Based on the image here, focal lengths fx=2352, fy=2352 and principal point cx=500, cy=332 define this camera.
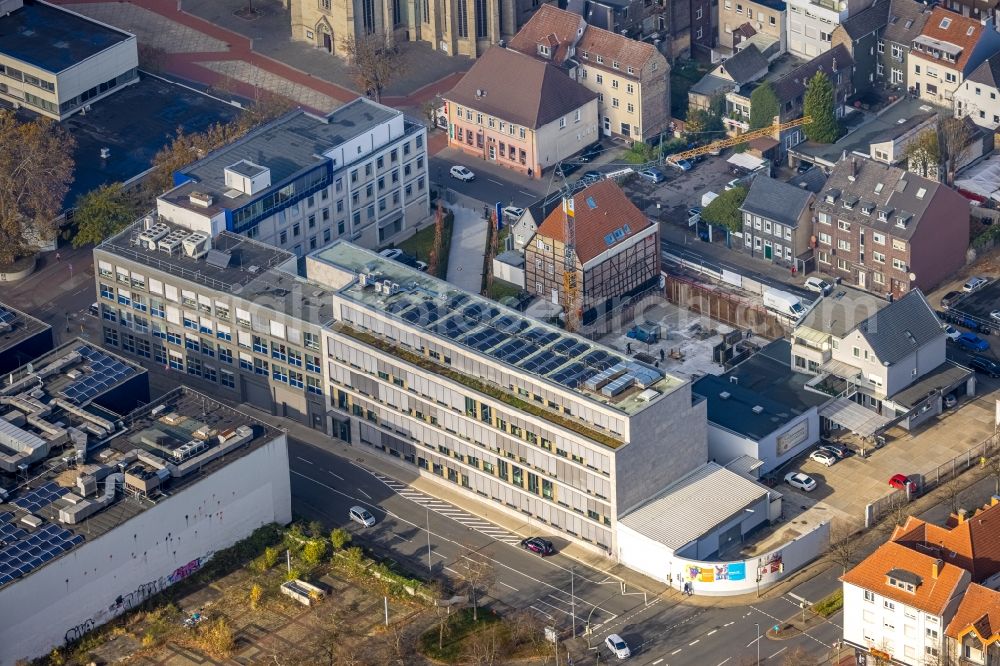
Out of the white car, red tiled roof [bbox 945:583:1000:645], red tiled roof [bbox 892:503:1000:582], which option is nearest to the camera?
red tiled roof [bbox 945:583:1000:645]

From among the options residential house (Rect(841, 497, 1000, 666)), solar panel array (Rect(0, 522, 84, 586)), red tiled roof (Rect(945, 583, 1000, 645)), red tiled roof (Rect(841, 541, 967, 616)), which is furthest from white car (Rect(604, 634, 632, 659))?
solar panel array (Rect(0, 522, 84, 586))

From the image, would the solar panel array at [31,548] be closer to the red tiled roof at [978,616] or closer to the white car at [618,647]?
the white car at [618,647]

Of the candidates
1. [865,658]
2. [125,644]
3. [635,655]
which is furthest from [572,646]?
[125,644]

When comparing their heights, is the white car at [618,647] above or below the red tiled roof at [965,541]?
below

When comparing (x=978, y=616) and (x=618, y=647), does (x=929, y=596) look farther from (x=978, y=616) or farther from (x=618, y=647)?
(x=618, y=647)

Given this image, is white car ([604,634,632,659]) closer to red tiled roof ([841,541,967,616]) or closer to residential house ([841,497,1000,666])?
residential house ([841,497,1000,666])

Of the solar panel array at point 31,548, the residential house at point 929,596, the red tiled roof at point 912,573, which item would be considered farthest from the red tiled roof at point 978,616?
the solar panel array at point 31,548

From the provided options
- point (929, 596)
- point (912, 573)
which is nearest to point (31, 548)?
point (912, 573)
